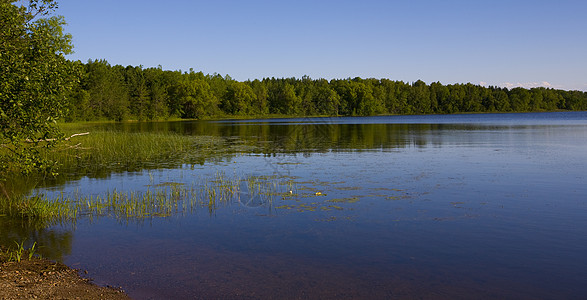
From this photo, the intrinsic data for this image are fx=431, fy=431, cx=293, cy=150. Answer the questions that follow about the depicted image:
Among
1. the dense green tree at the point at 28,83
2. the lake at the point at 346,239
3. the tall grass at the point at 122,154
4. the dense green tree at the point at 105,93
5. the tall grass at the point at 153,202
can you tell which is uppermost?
the dense green tree at the point at 105,93

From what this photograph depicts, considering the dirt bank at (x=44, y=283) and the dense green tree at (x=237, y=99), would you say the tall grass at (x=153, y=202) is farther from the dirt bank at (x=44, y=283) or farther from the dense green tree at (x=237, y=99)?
the dense green tree at (x=237, y=99)

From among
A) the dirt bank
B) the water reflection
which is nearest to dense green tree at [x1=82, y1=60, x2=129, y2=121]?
the water reflection

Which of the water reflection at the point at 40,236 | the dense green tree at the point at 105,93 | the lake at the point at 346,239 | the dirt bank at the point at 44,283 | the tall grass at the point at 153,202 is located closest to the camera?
the dirt bank at the point at 44,283

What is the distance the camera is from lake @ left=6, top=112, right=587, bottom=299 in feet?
32.1

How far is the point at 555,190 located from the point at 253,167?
17.3 m

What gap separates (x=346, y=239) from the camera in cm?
1319

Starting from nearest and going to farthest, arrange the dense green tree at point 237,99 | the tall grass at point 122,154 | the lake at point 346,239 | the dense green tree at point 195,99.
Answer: the lake at point 346,239
the tall grass at point 122,154
the dense green tree at point 195,99
the dense green tree at point 237,99

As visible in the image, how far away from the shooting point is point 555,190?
1997 cm

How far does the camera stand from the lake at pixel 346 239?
9.79 m

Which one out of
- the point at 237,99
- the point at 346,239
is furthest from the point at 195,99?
the point at 346,239

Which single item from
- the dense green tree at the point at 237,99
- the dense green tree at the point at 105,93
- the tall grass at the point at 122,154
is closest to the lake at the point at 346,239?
the tall grass at the point at 122,154

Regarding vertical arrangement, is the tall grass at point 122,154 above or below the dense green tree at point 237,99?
below

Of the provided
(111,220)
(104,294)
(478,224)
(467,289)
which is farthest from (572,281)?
(111,220)

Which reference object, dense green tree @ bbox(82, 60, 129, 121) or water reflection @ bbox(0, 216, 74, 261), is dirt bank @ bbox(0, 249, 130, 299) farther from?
dense green tree @ bbox(82, 60, 129, 121)
